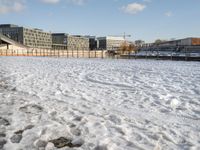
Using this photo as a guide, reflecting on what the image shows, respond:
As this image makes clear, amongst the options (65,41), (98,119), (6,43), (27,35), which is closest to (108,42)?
(65,41)

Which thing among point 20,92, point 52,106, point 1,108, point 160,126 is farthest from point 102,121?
point 20,92

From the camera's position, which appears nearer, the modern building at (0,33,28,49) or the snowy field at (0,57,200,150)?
the snowy field at (0,57,200,150)

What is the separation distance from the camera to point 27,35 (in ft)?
407

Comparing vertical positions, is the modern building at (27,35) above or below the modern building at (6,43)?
above

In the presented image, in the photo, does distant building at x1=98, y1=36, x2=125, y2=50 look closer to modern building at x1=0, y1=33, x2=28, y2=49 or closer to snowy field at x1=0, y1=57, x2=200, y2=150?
modern building at x1=0, y1=33, x2=28, y2=49

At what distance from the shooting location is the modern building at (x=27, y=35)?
11994cm

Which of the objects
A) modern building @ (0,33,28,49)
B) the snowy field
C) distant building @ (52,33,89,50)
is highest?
distant building @ (52,33,89,50)

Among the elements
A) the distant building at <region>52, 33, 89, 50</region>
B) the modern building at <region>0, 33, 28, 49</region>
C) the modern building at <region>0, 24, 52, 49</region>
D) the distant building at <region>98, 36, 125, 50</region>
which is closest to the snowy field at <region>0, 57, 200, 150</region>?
the modern building at <region>0, 33, 28, 49</region>

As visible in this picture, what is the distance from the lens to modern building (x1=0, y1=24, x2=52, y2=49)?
393 ft

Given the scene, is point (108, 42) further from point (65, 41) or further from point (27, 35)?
point (27, 35)

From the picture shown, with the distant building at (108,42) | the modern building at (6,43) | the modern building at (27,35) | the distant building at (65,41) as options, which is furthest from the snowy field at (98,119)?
the distant building at (108,42)

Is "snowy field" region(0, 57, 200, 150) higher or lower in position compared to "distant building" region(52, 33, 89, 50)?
lower

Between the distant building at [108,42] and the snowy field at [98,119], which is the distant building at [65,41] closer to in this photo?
the distant building at [108,42]

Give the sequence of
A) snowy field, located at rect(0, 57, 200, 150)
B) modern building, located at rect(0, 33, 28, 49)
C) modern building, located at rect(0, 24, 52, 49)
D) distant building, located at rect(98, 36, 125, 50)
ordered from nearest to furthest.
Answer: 1. snowy field, located at rect(0, 57, 200, 150)
2. modern building, located at rect(0, 33, 28, 49)
3. modern building, located at rect(0, 24, 52, 49)
4. distant building, located at rect(98, 36, 125, 50)
